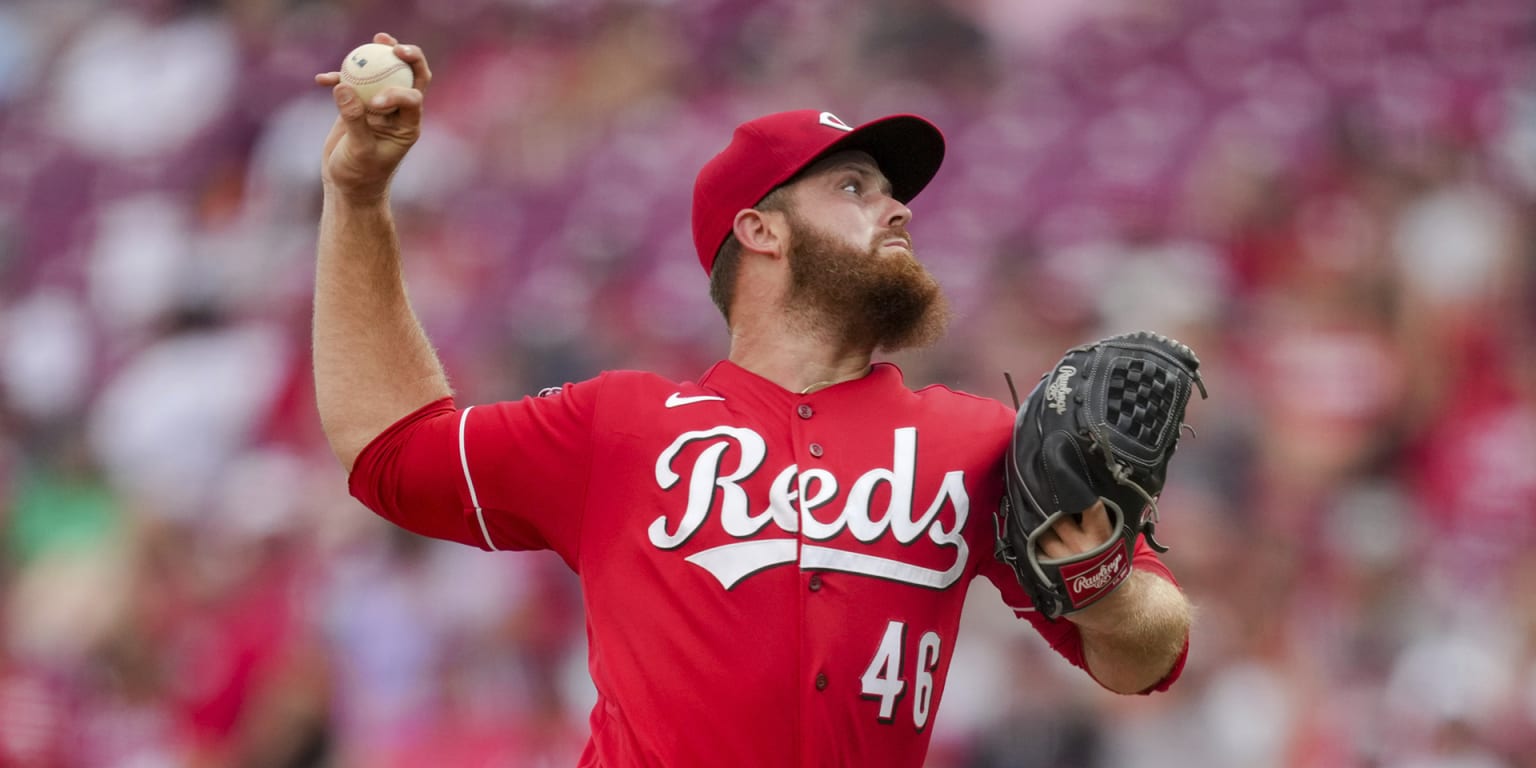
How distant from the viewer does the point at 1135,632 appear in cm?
298

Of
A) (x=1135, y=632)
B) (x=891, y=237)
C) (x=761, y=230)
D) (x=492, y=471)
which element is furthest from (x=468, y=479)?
(x=1135, y=632)

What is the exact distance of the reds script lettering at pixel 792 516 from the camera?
291cm

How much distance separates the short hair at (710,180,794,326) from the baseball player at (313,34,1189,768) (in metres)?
0.01

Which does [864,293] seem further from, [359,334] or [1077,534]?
[359,334]

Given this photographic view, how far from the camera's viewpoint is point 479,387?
26.8 feet

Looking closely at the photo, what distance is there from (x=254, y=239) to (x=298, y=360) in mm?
1190

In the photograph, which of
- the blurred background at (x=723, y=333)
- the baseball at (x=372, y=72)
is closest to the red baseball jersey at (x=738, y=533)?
the baseball at (x=372, y=72)

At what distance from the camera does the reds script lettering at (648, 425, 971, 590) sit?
115 inches

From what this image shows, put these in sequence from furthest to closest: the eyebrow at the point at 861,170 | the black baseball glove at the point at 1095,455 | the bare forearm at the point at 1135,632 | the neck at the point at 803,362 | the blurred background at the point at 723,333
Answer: the blurred background at the point at 723,333, the eyebrow at the point at 861,170, the neck at the point at 803,362, the bare forearm at the point at 1135,632, the black baseball glove at the point at 1095,455

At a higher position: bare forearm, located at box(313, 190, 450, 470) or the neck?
bare forearm, located at box(313, 190, 450, 470)

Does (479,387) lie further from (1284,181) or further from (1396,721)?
(1396,721)

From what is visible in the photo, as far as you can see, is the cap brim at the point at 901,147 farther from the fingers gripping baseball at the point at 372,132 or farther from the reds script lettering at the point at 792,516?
the fingers gripping baseball at the point at 372,132

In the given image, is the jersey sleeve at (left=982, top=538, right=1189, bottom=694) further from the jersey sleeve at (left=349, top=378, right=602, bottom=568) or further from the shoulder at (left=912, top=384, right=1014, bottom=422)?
the jersey sleeve at (left=349, top=378, right=602, bottom=568)

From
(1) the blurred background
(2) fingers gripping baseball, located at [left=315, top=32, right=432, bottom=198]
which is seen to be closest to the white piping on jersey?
(2) fingers gripping baseball, located at [left=315, top=32, right=432, bottom=198]
